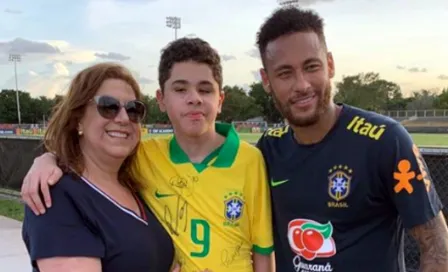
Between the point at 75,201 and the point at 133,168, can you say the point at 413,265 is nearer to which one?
the point at 133,168

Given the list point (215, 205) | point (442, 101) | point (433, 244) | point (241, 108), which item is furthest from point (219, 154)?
point (442, 101)

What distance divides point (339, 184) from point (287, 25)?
83 cm

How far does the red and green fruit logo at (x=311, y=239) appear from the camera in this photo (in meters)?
2.26

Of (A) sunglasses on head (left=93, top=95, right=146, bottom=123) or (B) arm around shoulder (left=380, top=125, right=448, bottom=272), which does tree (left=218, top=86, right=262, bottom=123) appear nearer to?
(A) sunglasses on head (left=93, top=95, right=146, bottom=123)

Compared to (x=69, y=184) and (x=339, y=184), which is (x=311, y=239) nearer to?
(x=339, y=184)

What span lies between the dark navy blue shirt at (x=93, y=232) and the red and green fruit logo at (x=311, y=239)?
628mm

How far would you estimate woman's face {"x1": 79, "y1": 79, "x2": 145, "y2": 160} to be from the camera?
2326mm

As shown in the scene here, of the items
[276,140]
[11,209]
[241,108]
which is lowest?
[241,108]

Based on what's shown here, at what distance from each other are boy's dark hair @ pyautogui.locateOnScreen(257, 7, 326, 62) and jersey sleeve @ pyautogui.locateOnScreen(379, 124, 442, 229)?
69 centimetres

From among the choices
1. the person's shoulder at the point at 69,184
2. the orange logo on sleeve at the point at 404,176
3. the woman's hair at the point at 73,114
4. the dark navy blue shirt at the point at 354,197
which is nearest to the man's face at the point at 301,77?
the dark navy blue shirt at the point at 354,197

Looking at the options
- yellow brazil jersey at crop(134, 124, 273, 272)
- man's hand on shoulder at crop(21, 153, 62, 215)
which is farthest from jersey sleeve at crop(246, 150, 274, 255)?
man's hand on shoulder at crop(21, 153, 62, 215)

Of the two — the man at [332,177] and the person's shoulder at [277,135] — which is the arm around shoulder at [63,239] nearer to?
the man at [332,177]

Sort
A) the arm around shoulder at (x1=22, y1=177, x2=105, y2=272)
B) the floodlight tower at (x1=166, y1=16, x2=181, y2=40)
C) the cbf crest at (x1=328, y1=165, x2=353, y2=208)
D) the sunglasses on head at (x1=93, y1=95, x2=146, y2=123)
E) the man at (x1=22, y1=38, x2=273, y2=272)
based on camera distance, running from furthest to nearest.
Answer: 1. the floodlight tower at (x1=166, y1=16, x2=181, y2=40)
2. the man at (x1=22, y1=38, x2=273, y2=272)
3. the sunglasses on head at (x1=93, y1=95, x2=146, y2=123)
4. the cbf crest at (x1=328, y1=165, x2=353, y2=208)
5. the arm around shoulder at (x1=22, y1=177, x2=105, y2=272)

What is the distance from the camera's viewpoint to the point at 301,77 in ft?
7.64
